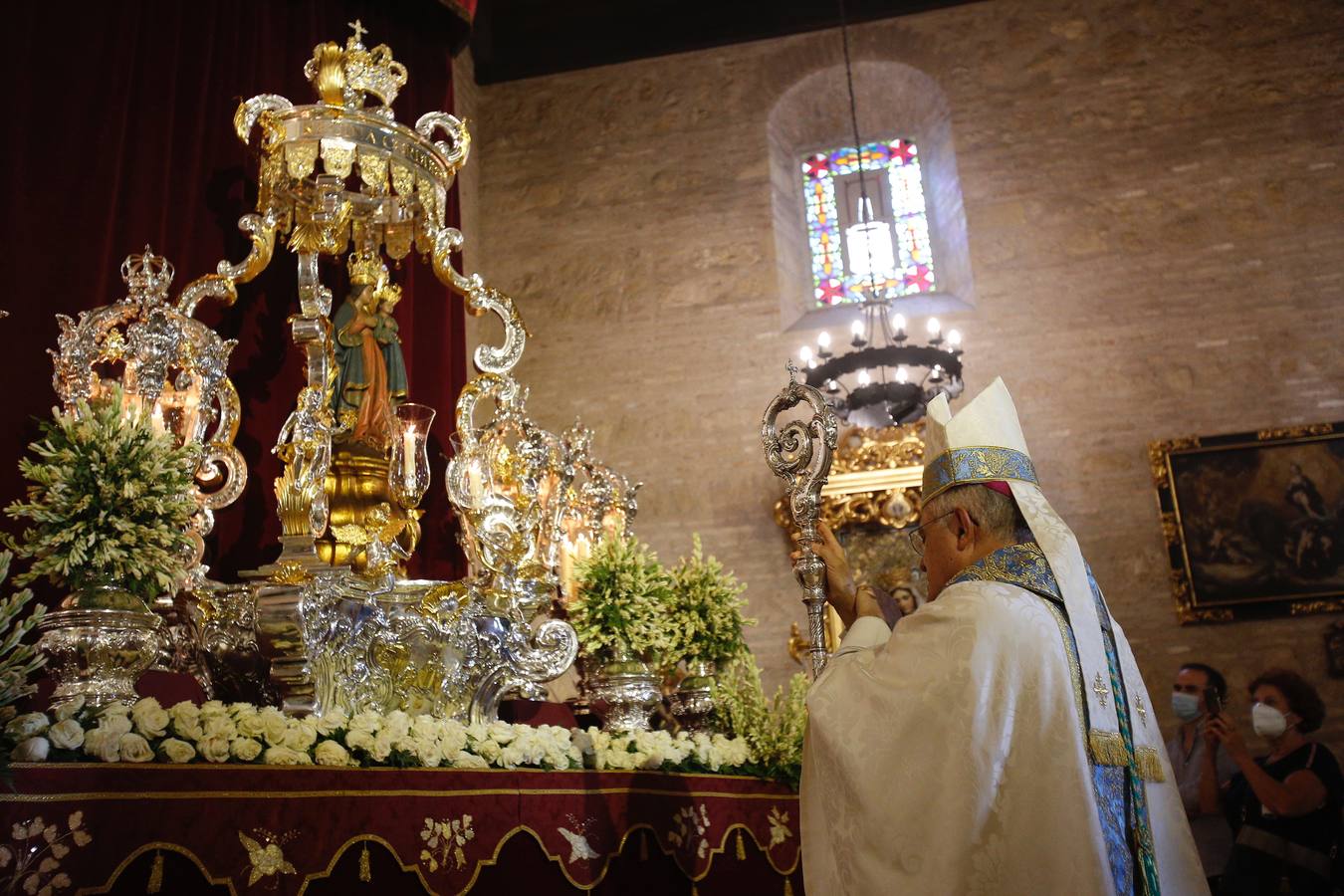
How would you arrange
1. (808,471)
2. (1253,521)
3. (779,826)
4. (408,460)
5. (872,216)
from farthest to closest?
(872,216)
(1253,521)
(408,460)
(779,826)
(808,471)

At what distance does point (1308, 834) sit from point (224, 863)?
4.41 meters

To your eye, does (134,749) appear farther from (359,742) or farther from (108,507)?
(108,507)

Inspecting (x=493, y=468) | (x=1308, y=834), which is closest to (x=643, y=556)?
(x=493, y=468)

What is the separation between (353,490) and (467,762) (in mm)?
1729

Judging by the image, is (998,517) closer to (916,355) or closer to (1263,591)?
(916,355)

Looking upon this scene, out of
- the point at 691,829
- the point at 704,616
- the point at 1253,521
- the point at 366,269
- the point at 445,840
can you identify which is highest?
the point at 366,269

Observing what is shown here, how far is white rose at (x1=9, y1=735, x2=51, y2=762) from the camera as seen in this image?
9.05 ft

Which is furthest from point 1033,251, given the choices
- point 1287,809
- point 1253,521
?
point 1287,809

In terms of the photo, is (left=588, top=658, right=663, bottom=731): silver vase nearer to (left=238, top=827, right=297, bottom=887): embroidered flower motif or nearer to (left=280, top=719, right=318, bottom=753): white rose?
(left=280, top=719, right=318, bottom=753): white rose

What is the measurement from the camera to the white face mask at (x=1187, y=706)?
6.36 meters

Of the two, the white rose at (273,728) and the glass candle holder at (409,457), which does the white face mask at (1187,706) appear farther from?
the white rose at (273,728)

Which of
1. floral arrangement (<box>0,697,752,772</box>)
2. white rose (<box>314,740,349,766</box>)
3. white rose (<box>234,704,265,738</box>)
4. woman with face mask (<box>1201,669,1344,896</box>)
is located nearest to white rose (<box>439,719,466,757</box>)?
floral arrangement (<box>0,697,752,772</box>)

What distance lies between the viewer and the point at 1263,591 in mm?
8484

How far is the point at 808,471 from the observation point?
391cm
